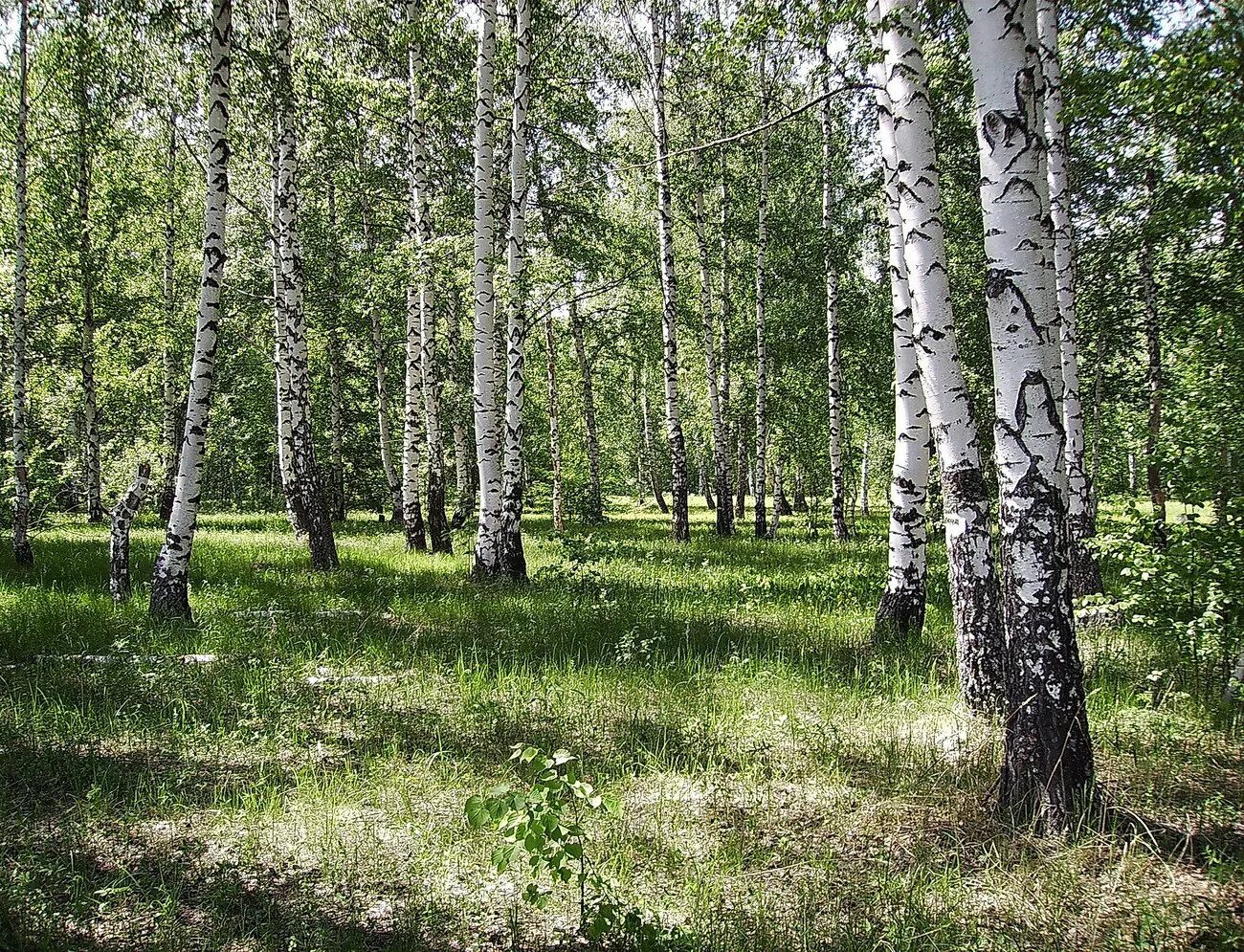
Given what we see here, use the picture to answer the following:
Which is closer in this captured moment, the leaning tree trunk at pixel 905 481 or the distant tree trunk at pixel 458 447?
the leaning tree trunk at pixel 905 481

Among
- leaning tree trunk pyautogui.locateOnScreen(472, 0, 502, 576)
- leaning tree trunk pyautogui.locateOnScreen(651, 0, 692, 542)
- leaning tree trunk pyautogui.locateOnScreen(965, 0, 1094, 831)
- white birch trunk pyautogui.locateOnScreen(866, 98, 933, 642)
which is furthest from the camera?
leaning tree trunk pyautogui.locateOnScreen(651, 0, 692, 542)

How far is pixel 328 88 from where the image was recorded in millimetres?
→ 9586

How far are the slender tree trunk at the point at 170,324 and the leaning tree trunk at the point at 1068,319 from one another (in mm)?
14977

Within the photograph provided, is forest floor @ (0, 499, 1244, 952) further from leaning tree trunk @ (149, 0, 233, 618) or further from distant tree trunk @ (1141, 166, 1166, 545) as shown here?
distant tree trunk @ (1141, 166, 1166, 545)

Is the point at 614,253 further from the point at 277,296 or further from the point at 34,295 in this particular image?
the point at 34,295

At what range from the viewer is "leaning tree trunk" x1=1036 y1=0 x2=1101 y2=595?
280 inches

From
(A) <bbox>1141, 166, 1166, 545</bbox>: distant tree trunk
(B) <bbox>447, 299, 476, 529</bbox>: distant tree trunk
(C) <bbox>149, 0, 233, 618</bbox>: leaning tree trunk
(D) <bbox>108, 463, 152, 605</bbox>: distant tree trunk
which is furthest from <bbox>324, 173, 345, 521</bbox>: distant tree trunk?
(A) <bbox>1141, 166, 1166, 545</bbox>: distant tree trunk

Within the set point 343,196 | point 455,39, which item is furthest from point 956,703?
point 343,196

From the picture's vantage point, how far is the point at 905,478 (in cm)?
672

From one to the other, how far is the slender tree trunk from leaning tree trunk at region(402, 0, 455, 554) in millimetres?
4863

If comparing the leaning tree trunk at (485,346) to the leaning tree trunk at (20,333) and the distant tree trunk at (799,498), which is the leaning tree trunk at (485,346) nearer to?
the leaning tree trunk at (20,333)

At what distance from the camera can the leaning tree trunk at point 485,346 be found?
9.90m

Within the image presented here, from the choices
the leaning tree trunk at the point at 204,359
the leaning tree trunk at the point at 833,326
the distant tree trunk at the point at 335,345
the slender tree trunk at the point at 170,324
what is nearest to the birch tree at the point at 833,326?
the leaning tree trunk at the point at 833,326

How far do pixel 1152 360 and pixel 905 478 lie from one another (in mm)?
11945
